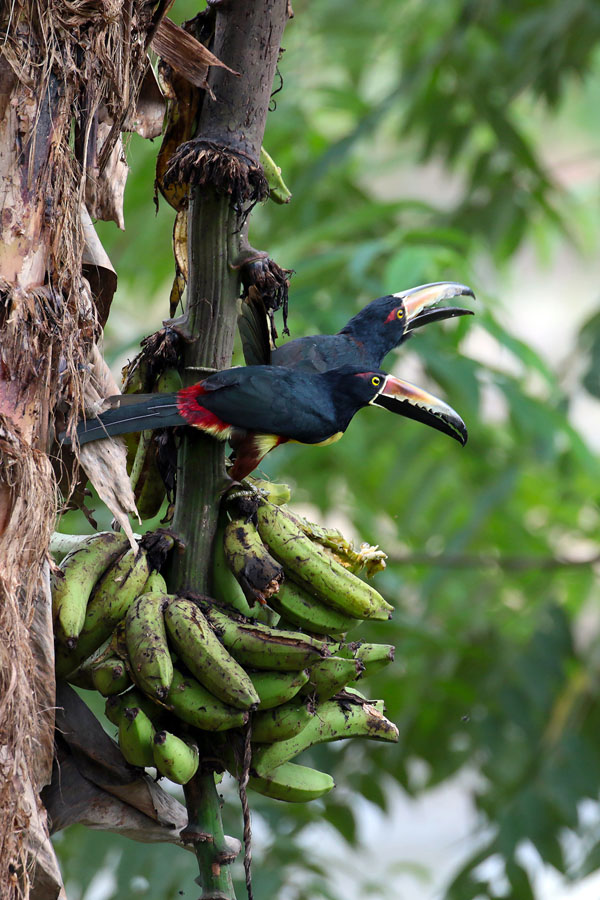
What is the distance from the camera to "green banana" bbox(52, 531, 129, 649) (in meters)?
1.29

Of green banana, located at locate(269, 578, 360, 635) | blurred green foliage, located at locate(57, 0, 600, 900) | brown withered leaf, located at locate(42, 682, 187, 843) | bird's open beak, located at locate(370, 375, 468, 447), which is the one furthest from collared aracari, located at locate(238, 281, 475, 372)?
blurred green foliage, located at locate(57, 0, 600, 900)

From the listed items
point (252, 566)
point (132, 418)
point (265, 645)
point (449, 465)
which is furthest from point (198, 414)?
point (449, 465)

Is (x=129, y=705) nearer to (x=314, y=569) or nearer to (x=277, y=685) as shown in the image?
(x=277, y=685)

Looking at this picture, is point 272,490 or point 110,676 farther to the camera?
point 272,490

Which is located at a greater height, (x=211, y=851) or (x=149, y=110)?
(x=149, y=110)

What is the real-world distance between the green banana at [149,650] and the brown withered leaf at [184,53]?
27.8 inches

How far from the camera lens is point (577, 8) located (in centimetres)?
361

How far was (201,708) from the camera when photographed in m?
1.31

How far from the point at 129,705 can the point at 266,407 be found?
434 mm

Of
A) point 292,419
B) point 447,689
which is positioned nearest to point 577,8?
point 447,689

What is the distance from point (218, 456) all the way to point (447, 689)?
262 centimetres

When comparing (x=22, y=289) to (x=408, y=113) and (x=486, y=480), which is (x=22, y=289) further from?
(x=408, y=113)

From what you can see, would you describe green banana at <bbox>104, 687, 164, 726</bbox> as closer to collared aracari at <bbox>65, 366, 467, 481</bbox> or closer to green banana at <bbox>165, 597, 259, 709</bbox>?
green banana at <bbox>165, 597, 259, 709</bbox>

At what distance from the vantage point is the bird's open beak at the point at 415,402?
1.46m
